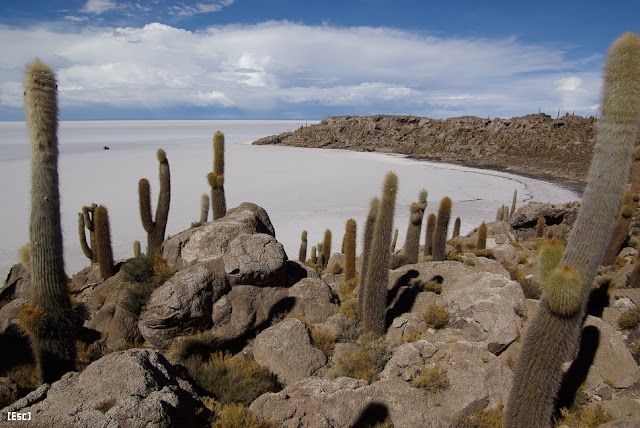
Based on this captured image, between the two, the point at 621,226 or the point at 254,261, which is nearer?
the point at 254,261

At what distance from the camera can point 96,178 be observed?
126ft

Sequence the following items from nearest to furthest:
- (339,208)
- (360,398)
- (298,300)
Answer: (360,398) → (298,300) → (339,208)

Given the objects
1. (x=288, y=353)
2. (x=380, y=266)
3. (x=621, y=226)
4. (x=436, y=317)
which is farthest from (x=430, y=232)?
(x=288, y=353)

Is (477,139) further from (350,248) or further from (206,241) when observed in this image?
(206,241)

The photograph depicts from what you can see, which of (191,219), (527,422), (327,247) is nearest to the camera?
(527,422)

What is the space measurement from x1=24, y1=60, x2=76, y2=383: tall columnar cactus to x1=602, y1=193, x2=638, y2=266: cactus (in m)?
14.7

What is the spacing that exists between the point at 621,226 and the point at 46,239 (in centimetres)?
1542

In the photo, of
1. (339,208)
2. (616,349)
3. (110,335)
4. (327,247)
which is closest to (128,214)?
(339,208)

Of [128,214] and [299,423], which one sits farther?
[128,214]

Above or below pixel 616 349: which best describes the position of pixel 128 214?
below

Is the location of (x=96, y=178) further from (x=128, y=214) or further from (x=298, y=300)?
(x=298, y=300)

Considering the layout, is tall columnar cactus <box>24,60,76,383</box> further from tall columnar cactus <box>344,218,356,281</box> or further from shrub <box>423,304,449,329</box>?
tall columnar cactus <box>344,218,356,281</box>

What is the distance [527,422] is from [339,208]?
85.8 feet

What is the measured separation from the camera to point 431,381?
6.14 meters
